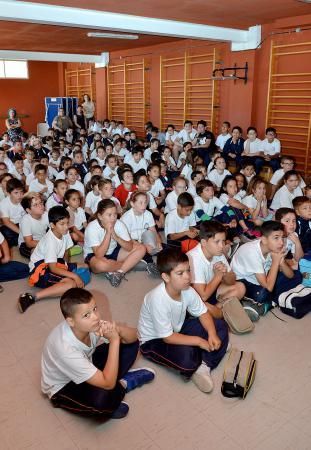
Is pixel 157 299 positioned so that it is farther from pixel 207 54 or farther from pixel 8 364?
pixel 207 54

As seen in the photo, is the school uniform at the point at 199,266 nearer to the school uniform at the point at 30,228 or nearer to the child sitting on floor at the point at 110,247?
the child sitting on floor at the point at 110,247

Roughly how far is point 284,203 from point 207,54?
5.36 m

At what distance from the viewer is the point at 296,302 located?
3152 millimetres

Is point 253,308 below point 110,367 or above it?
below

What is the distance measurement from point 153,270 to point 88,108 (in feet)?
33.5

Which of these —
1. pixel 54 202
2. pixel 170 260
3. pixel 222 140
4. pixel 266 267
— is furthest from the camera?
pixel 222 140

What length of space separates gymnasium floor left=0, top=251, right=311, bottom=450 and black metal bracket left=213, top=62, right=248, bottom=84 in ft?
21.6

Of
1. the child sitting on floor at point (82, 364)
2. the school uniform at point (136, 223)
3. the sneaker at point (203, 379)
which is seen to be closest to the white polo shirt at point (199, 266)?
the sneaker at point (203, 379)

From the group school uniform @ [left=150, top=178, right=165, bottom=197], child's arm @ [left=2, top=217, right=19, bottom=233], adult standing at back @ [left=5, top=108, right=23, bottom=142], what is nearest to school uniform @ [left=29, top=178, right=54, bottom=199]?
child's arm @ [left=2, top=217, right=19, bottom=233]

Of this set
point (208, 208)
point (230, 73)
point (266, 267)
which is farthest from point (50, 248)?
point (230, 73)

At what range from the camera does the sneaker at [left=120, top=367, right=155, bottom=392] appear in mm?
2375

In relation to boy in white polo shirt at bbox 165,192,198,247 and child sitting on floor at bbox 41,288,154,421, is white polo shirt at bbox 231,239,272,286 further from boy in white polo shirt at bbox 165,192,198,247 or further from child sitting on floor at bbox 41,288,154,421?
child sitting on floor at bbox 41,288,154,421

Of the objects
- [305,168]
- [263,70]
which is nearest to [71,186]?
[305,168]

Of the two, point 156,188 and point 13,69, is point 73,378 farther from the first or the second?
point 13,69
